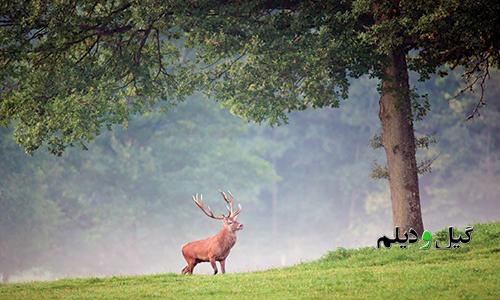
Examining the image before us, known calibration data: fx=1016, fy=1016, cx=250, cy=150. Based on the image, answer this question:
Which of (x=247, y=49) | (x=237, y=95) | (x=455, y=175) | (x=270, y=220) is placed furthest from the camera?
(x=270, y=220)

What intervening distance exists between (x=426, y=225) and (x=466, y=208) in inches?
127

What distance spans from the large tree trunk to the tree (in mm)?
28

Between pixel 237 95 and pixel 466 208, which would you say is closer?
pixel 237 95

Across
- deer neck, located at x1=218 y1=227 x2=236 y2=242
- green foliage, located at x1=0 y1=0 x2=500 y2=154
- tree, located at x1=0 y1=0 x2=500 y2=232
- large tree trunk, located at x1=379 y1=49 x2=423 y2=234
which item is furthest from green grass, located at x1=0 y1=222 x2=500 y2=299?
green foliage, located at x1=0 y1=0 x2=500 y2=154

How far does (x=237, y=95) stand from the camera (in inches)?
1179

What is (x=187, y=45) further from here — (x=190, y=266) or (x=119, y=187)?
(x=119, y=187)

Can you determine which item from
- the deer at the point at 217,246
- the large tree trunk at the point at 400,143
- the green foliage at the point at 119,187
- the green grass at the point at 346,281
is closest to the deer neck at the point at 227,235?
the deer at the point at 217,246

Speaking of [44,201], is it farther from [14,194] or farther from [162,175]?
[162,175]

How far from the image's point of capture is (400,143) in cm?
2586

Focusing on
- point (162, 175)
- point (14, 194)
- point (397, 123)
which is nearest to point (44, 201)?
point (14, 194)

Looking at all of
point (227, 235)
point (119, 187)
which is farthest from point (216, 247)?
point (119, 187)

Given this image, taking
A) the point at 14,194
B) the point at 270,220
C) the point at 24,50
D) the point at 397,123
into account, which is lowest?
the point at 397,123

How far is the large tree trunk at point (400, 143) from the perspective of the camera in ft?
83.5

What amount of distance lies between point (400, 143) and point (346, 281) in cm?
709
